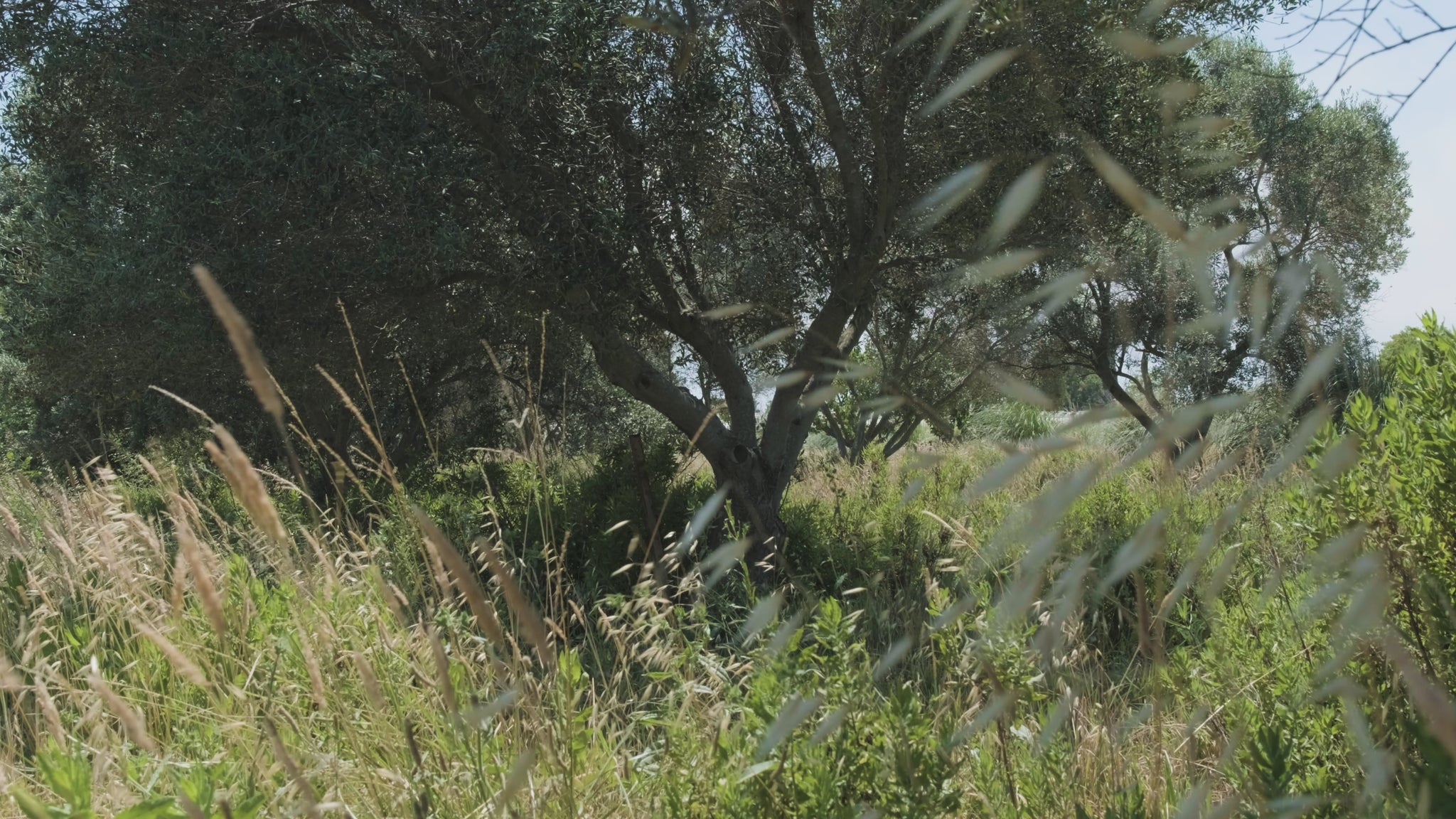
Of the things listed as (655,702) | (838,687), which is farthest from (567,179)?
(838,687)

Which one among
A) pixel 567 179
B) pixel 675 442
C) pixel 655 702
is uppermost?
pixel 567 179

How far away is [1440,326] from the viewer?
7.44ft

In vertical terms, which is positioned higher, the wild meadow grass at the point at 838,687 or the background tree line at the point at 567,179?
the background tree line at the point at 567,179

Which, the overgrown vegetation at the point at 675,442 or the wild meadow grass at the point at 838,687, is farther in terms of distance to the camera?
the overgrown vegetation at the point at 675,442

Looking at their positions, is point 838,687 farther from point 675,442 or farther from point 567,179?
point 675,442

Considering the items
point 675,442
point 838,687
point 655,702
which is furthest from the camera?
point 675,442

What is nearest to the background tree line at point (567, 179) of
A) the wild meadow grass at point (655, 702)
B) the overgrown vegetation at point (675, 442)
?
the overgrown vegetation at point (675, 442)

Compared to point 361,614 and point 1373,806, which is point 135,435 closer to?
point 361,614

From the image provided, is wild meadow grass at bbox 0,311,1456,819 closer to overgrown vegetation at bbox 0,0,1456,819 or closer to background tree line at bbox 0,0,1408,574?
overgrown vegetation at bbox 0,0,1456,819

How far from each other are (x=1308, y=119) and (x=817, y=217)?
12.1 metres

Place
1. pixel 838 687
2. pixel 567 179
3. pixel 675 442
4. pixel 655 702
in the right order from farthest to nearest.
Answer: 1. pixel 675 442
2. pixel 567 179
3. pixel 655 702
4. pixel 838 687

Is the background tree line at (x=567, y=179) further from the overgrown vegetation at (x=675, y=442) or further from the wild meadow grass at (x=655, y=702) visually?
the wild meadow grass at (x=655, y=702)

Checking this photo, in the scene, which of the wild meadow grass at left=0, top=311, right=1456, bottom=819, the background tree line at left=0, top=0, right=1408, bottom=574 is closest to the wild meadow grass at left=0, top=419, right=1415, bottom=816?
the wild meadow grass at left=0, top=311, right=1456, bottom=819

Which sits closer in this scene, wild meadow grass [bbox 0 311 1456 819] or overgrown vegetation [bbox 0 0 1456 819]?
wild meadow grass [bbox 0 311 1456 819]
